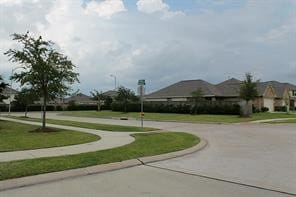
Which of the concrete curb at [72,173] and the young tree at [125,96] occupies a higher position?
the young tree at [125,96]

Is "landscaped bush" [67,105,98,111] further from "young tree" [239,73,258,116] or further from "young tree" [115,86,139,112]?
"young tree" [239,73,258,116]

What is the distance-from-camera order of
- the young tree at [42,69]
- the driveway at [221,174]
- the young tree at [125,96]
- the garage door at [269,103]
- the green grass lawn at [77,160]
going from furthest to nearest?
1. the garage door at [269,103]
2. the young tree at [125,96]
3. the young tree at [42,69]
4. the green grass lawn at [77,160]
5. the driveway at [221,174]

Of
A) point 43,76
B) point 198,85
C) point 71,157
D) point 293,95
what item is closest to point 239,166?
point 71,157

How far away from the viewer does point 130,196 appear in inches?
323

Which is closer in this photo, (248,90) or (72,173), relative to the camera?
(72,173)

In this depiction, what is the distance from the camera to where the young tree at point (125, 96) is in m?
66.8

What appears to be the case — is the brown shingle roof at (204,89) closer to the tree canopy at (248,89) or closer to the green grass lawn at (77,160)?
the tree canopy at (248,89)

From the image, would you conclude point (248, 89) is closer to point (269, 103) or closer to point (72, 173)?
point (269, 103)

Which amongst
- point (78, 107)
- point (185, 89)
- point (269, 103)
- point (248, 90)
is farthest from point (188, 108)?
point (78, 107)

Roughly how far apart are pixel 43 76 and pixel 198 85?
4790 cm

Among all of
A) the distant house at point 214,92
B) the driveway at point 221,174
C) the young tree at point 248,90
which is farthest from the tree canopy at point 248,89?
the driveway at point 221,174

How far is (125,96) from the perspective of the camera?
66750 mm

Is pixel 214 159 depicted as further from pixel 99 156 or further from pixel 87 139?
pixel 87 139

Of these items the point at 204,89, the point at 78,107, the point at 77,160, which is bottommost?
the point at 77,160
